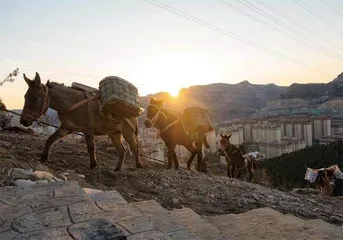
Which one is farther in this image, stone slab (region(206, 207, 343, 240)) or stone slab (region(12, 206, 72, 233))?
stone slab (region(206, 207, 343, 240))

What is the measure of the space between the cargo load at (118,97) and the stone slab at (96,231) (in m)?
4.36

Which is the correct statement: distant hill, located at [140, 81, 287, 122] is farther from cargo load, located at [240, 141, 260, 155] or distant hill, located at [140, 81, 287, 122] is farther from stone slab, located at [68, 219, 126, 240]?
stone slab, located at [68, 219, 126, 240]

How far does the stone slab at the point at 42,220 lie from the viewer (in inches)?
116

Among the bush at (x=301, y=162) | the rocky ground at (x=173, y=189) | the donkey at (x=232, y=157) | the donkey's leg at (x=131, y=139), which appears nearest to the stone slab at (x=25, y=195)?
the rocky ground at (x=173, y=189)

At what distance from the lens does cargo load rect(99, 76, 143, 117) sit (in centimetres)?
713

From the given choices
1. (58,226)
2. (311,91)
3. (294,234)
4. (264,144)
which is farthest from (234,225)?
(311,91)

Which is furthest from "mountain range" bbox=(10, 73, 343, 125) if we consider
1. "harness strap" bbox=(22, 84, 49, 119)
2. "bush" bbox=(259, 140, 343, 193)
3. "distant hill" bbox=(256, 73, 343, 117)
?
"harness strap" bbox=(22, 84, 49, 119)

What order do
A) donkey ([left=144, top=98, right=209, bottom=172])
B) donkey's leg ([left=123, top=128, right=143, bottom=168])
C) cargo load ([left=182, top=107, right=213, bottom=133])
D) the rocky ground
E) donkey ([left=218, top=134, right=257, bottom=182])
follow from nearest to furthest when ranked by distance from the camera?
the rocky ground
donkey's leg ([left=123, top=128, right=143, bottom=168])
donkey ([left=144, top=98, right=209, bottom=172])
cargo load ([left=182, top=107, right=213, bottom=133])
donkey ([left=218, top=134, right=257, bottom=182])

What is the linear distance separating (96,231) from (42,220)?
27.0 inches

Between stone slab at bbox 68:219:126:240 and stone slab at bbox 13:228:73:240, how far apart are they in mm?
49

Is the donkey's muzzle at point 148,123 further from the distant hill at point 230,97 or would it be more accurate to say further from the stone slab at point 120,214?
the distant hill at point 230,97

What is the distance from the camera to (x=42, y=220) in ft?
10.2

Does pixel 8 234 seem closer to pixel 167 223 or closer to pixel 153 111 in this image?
pixel 167 223

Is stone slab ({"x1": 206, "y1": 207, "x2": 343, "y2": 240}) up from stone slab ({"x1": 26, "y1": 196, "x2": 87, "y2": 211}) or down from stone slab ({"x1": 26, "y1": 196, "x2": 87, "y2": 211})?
down
